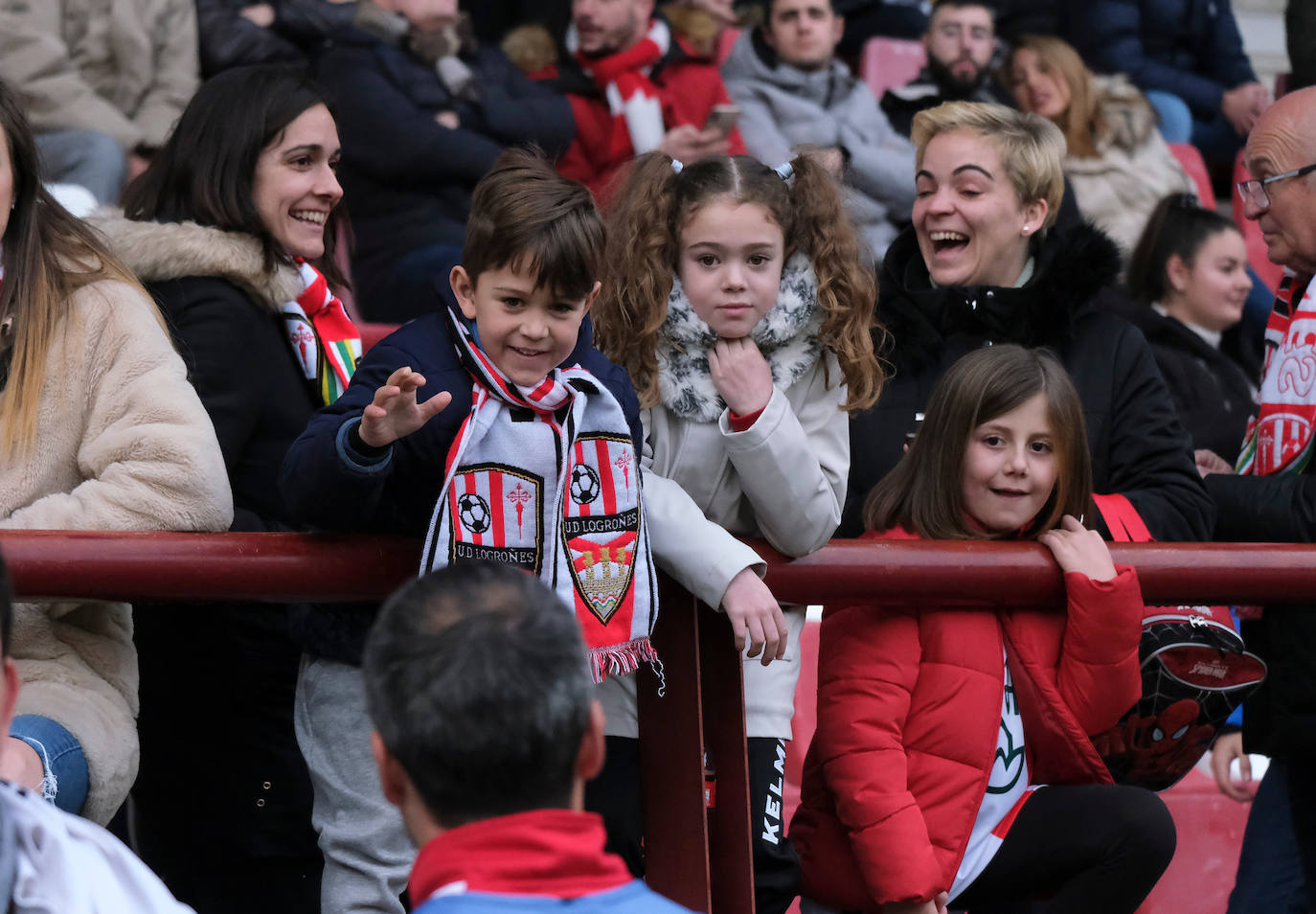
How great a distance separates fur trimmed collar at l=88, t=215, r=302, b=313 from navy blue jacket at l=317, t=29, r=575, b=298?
266cm

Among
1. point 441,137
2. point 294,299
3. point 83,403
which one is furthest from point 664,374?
point 441,137

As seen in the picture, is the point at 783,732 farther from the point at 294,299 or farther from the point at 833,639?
the point at 294,299

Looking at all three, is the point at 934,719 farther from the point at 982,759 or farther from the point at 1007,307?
the point at 1007,307

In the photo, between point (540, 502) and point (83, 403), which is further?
point (83, 403)

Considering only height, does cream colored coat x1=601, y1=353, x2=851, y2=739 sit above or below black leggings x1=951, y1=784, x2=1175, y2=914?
above

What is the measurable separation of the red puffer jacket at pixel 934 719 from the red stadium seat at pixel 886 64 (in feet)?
16.2

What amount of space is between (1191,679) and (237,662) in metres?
1.69

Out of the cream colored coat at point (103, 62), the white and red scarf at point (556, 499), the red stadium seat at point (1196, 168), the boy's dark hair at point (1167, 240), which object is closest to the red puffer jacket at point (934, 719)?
the white and red scarf at point (556, 499)

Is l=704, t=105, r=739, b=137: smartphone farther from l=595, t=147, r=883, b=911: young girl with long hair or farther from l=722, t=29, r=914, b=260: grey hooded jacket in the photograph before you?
l=595, t=147, r=883, b=911: young girl with long hair

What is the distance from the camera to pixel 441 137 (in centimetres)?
589

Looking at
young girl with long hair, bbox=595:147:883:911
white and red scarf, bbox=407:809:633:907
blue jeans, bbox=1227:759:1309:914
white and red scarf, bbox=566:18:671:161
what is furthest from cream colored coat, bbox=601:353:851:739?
white and red scarf, bbox=566:18:671:161

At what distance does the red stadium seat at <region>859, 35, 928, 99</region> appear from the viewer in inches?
293

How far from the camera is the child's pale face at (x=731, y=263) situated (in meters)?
2.96

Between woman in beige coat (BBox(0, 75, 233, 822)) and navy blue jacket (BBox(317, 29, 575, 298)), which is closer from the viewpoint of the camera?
woman in beige coat (BBox(0, 75, 233, 822))
